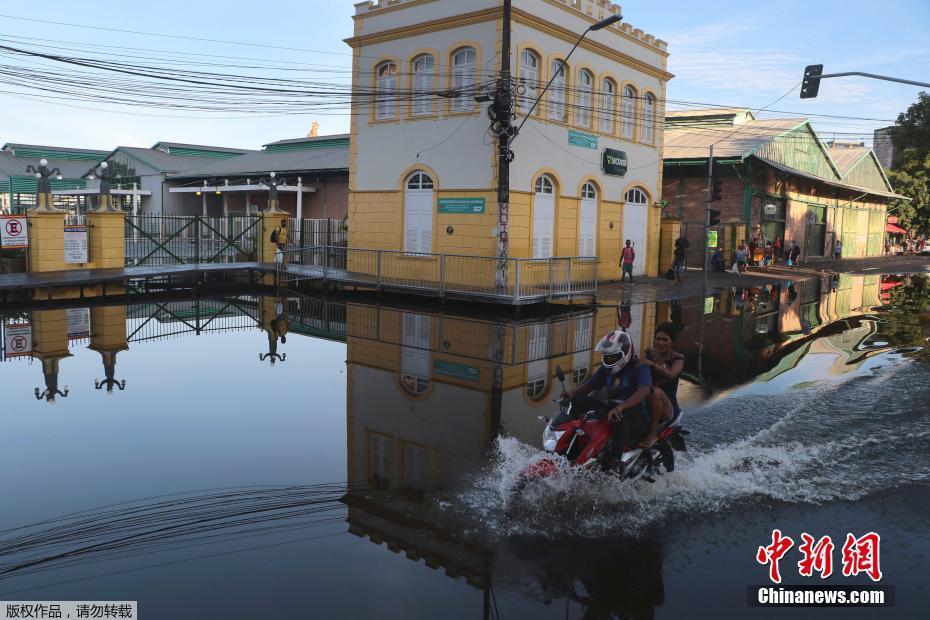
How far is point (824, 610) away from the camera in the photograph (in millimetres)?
4980

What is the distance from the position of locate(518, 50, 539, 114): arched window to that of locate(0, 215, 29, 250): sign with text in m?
14.7

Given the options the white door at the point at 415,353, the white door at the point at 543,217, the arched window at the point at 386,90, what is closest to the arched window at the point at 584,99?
the white door at the point at 543,217

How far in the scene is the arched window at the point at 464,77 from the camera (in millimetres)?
22281

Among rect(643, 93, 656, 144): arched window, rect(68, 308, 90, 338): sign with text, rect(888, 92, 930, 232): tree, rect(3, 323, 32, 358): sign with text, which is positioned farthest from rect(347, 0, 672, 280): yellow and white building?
rect(888, 92, 930, 232): tree

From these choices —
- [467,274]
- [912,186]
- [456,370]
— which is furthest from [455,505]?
[912,186]

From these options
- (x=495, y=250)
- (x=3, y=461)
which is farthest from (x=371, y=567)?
(x=495, y=250)

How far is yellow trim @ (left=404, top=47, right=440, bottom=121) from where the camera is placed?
2322 cm

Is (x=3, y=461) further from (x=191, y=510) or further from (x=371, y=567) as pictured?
(x=371, y=567)

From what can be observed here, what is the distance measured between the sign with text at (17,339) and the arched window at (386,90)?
42.2 feet

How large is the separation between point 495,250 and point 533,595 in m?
17.3

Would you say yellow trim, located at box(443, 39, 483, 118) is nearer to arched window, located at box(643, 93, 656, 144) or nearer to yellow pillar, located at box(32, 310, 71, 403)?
arched window, located at box(643, 93, 656, 144)

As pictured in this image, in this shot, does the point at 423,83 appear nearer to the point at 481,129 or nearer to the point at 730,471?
the point at 481,129

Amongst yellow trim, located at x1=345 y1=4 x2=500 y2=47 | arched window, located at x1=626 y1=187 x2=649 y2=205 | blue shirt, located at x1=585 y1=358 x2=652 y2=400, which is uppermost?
yellow trim, located at x1=345 y1=4 x2=500 y2=47

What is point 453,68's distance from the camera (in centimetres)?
2291
